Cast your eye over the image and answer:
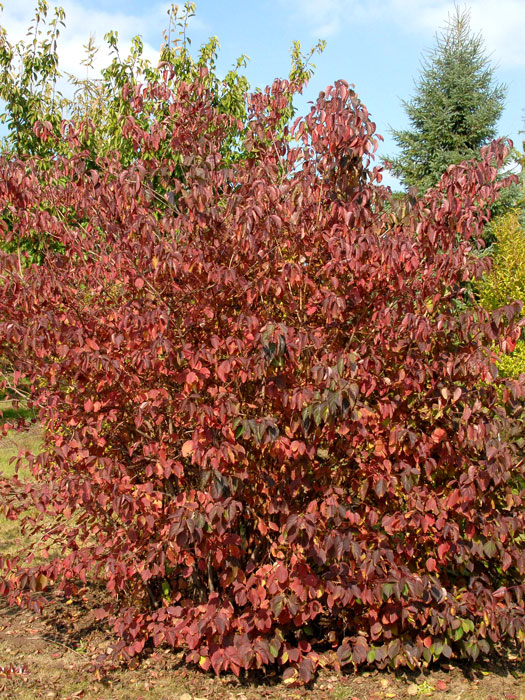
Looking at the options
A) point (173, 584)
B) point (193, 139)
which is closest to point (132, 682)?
point (173, 584)

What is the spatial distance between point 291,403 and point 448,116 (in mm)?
12314

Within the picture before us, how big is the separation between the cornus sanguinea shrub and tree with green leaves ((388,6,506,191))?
10778 millimetres

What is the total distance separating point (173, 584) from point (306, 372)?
5.26ft

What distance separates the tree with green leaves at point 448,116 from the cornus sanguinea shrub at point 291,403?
10778 mm

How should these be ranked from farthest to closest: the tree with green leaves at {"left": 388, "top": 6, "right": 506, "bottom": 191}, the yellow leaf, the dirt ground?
the tree with green leaves at {"left": 388, "top": 6, "right": 506, "bottom": 191}, the dirt ground, the yellow leaf

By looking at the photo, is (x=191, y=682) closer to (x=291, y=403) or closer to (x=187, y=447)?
(x=187, y=447)

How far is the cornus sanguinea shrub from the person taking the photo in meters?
3.03

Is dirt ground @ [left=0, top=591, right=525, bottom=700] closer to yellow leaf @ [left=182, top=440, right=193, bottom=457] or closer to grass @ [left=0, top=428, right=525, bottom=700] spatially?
grass @ [left=0, top=428, right=525, bottom=700]

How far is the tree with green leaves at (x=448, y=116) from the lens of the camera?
13.7 metres

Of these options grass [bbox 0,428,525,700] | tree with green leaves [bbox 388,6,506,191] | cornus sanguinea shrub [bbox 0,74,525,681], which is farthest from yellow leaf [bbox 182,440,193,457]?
tree with green leaves [bbox 388,6,506,191]

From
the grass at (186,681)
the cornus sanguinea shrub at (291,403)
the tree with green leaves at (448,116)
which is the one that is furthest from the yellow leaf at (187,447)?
the tree with green leaves at (448,116)

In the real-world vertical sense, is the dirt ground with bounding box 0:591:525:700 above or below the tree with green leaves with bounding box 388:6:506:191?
below

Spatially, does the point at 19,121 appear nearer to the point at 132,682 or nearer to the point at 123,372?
the point at 123,372

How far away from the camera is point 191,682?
355 centimetres
